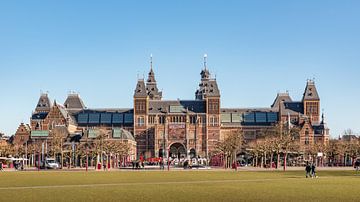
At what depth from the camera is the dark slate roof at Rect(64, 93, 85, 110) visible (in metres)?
180

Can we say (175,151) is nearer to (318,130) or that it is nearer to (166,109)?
(166,109)

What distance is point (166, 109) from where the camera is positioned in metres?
168

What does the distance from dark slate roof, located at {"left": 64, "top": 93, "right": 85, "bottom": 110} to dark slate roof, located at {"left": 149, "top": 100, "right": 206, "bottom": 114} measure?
77.9 ft

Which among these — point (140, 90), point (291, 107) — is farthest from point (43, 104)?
point (291, 107)

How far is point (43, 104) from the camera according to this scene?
174125mm

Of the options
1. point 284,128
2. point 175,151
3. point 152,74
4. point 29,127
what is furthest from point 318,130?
point 29,127

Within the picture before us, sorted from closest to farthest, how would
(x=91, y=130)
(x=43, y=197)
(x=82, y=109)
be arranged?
(x=43, y=197) → (x=91, y=130) → (x=82, y=109)

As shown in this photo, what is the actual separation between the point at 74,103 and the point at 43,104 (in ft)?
34.7

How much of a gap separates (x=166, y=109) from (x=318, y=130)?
41351 mm

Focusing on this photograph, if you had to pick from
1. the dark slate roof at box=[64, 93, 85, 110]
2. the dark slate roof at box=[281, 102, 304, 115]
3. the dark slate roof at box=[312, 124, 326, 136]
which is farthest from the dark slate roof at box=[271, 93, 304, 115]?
the dark slate roof at box=[64, 93, 85, 110]

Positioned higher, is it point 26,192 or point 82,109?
point 82,109

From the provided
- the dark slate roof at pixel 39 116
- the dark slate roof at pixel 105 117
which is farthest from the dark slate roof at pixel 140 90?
the dark slate roof at pixel 39 116

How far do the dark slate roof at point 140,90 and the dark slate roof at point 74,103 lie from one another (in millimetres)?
20648

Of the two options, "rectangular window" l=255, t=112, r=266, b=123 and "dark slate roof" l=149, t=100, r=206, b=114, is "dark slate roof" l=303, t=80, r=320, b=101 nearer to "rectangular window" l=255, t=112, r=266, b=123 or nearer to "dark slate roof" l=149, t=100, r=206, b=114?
"rectangular window" l=255, t=112, r=266, b=123
